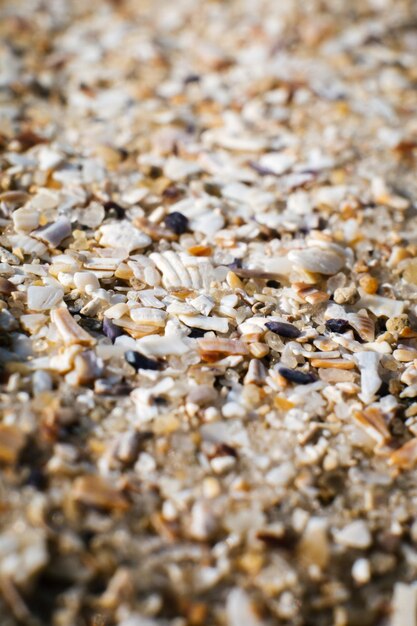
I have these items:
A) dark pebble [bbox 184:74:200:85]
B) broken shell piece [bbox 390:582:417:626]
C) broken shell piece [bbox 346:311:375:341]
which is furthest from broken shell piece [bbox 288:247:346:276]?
dark pebble [bbox 184:74:200:85]

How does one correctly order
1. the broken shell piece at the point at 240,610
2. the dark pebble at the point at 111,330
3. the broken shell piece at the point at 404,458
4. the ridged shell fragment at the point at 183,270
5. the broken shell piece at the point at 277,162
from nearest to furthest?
the broken shell piece at the point at 240,610 < the broken shell piece at the point at 404,458 < the dark pebble at the point at 111,330 < the ridged shell fragment at the point at 183,270 < the broken shell piece at the point at 277,162

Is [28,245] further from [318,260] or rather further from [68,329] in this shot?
[318,260]

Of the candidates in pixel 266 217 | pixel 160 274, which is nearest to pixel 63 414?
pixel 160 274

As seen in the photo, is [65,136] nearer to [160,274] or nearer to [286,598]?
[160,274]

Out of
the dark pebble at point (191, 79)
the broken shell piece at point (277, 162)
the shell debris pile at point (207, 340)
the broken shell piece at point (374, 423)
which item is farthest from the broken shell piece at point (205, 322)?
the dark pebble at point (191, 79)

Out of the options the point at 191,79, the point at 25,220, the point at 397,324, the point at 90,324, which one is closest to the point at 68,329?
the point at 90,324

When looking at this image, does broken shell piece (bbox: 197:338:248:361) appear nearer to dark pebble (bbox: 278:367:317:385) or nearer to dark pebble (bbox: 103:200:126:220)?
dark pebble (bbox: 278:367:317:385)

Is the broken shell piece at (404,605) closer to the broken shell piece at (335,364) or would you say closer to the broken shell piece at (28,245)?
the broken shell piece at (335,364)
